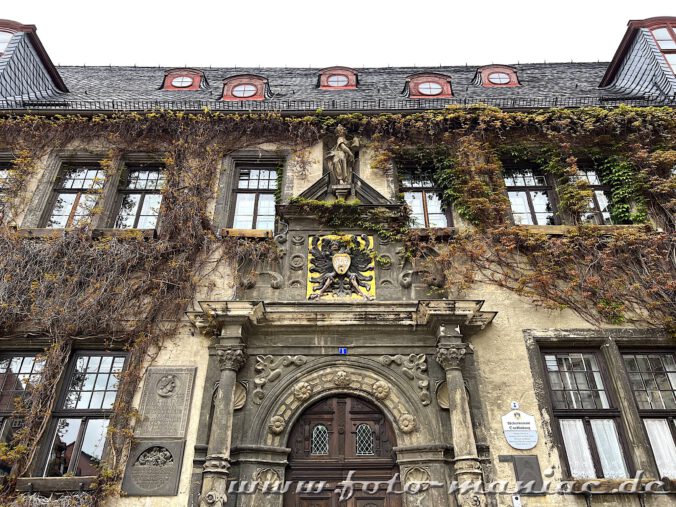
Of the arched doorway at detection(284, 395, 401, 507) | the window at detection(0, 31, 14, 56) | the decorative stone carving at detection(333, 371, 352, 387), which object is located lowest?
the arched doorway at detection(284, 395, 401, 507)

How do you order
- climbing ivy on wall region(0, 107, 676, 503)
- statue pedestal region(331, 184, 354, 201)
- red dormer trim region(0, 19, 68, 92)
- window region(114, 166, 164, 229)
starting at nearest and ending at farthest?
climbing ivy on wall region(0, 107, 676, 503), statue pedestal region(331, 184, 354, 201), window region(114, 166, 164, 229), red dormer trim region(0, 19, 68, 92)

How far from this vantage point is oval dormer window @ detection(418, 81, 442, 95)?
35.6 feet

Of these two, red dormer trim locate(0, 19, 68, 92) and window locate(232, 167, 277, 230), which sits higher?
red dormer trim locate(0, 19, 68, 92)

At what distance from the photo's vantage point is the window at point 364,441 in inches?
247

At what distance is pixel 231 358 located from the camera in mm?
6395

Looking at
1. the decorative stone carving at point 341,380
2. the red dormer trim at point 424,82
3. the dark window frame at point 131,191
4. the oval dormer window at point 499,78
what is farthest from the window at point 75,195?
the oval dormer window at point 499,78

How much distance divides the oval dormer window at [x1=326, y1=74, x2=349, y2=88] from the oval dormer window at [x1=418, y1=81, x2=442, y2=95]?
1.84 meters

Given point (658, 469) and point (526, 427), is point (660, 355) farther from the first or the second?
point (526, 427)

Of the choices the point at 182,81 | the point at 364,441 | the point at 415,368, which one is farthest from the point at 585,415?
the point at 182,81

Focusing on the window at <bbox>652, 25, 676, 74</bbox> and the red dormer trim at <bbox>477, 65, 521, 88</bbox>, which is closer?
the window at <bbox>652, 25, 676, 74</bbox>

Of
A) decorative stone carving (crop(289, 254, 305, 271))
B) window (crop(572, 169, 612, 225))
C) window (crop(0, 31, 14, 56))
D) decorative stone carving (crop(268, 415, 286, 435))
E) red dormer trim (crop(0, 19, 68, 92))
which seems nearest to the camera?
decorative stone carving (crop(268, 415, 286, 435))

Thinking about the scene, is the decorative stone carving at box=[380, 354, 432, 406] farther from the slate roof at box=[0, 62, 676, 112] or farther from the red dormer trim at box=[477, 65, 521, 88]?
the red dormer trim at box=[477, 65, 521, 88]

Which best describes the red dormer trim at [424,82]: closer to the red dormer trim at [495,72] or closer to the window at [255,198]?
the red dormer trim at [495,72]

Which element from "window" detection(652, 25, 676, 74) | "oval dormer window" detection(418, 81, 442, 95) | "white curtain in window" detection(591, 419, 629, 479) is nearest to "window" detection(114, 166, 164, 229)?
"oval dormer window" detection(418, 81, 442, 95)
